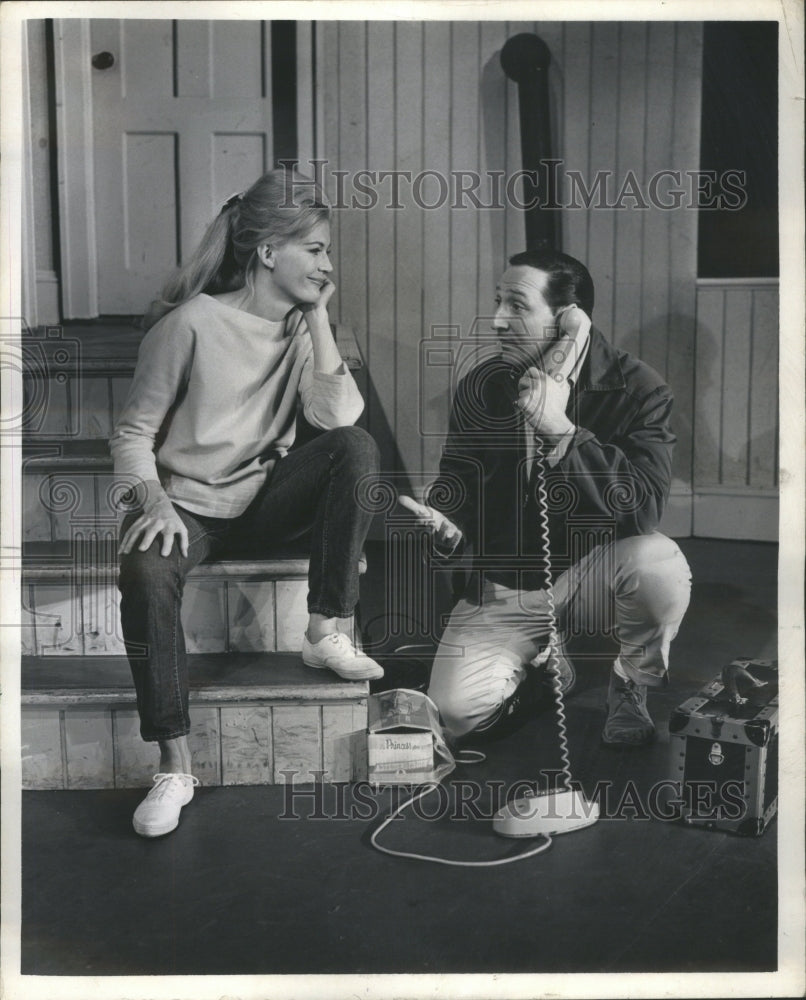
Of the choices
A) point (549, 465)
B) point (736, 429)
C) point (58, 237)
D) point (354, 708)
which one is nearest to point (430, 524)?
point (549, 465)

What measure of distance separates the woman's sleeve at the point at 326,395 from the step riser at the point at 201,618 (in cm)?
36

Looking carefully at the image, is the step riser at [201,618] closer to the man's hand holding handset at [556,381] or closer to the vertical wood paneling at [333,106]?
the man's hand holding handset at [556,381]

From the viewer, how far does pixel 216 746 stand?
7.06 ft

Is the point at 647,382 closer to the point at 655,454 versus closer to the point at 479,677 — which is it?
the point at 655,454

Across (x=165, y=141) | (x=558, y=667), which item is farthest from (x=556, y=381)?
(x=165, y=141)

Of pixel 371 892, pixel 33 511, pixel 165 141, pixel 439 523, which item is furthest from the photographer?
pixel 439 523

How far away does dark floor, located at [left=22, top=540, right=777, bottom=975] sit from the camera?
1777mm

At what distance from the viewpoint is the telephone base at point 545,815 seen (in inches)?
78.8

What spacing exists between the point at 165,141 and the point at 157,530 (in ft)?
2.83

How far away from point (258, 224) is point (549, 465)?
32.4 inches

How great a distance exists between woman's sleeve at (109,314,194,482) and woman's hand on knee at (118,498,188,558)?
0.08m

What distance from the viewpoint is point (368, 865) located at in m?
1.92

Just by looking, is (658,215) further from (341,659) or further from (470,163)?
(341,659)

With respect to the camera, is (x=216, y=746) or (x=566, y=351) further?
(x=566, y=351)
